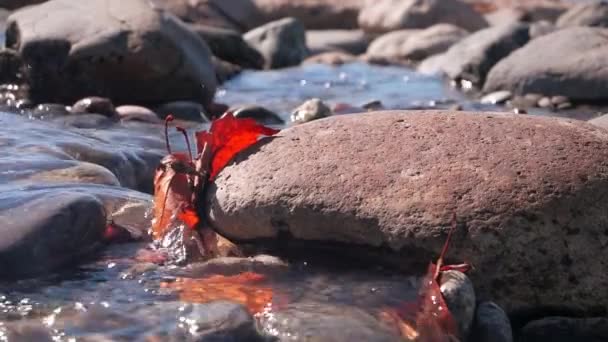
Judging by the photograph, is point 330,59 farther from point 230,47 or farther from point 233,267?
point 233,267

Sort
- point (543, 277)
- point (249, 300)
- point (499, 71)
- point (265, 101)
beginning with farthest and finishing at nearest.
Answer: point (499, 71), point (265, 101), point (543, 277), point (249, 300)

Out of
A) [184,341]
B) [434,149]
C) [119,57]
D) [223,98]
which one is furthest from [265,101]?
[184,341]

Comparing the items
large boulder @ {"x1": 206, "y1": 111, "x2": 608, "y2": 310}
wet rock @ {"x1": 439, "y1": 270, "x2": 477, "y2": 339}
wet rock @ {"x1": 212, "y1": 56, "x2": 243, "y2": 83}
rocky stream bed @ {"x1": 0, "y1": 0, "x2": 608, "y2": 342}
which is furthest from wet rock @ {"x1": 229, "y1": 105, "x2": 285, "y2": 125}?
wet rock @ {"x1": 439, "y1": 270, "x2": 477, "y2": 339}

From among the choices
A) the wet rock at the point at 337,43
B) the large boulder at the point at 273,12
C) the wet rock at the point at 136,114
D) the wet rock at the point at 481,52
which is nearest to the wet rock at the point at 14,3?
the large boulder at the point at 273,12

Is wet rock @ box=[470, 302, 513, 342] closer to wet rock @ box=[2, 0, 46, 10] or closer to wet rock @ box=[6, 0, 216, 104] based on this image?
wet rock @ box=[6, 0, 216, 104]

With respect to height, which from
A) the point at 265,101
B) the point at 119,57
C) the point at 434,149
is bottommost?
the point at 265,101

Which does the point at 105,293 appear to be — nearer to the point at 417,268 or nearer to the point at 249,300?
the point at 249,300
